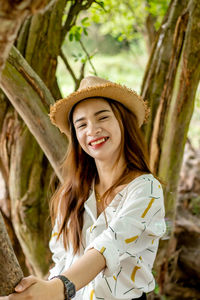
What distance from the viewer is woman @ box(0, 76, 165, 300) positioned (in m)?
1.43

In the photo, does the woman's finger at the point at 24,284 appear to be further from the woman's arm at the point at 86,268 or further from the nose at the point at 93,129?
the nose at the point at 93,129

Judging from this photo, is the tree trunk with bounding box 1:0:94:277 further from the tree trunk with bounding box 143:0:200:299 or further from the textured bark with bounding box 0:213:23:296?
the textured bark with bounding box 0:213:23:296

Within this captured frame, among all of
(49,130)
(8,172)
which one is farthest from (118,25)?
(49,130)

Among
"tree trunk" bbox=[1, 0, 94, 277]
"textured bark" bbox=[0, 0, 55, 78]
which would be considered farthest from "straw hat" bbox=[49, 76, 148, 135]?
"textured bark" bbox=[0, 0, 55, 78]

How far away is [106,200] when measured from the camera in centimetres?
177

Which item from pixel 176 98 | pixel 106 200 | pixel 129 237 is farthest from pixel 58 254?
pixel 176 98

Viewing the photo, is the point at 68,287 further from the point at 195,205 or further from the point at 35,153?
Answer: the point at 195,205

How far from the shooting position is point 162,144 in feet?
8.80

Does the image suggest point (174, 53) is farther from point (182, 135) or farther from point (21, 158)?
point (21, 158)

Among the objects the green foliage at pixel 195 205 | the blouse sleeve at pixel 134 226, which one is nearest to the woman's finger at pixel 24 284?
the blouse sleeve at pixel 134 226

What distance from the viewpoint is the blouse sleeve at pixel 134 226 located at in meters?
1.36

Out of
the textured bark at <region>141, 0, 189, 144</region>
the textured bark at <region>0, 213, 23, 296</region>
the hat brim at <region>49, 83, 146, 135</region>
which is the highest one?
the textured bark at <region>141, 0, 189, 144</region>

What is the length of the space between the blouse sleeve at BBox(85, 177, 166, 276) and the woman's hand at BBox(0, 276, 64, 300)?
0.21m

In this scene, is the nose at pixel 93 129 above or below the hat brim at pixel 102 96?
below
